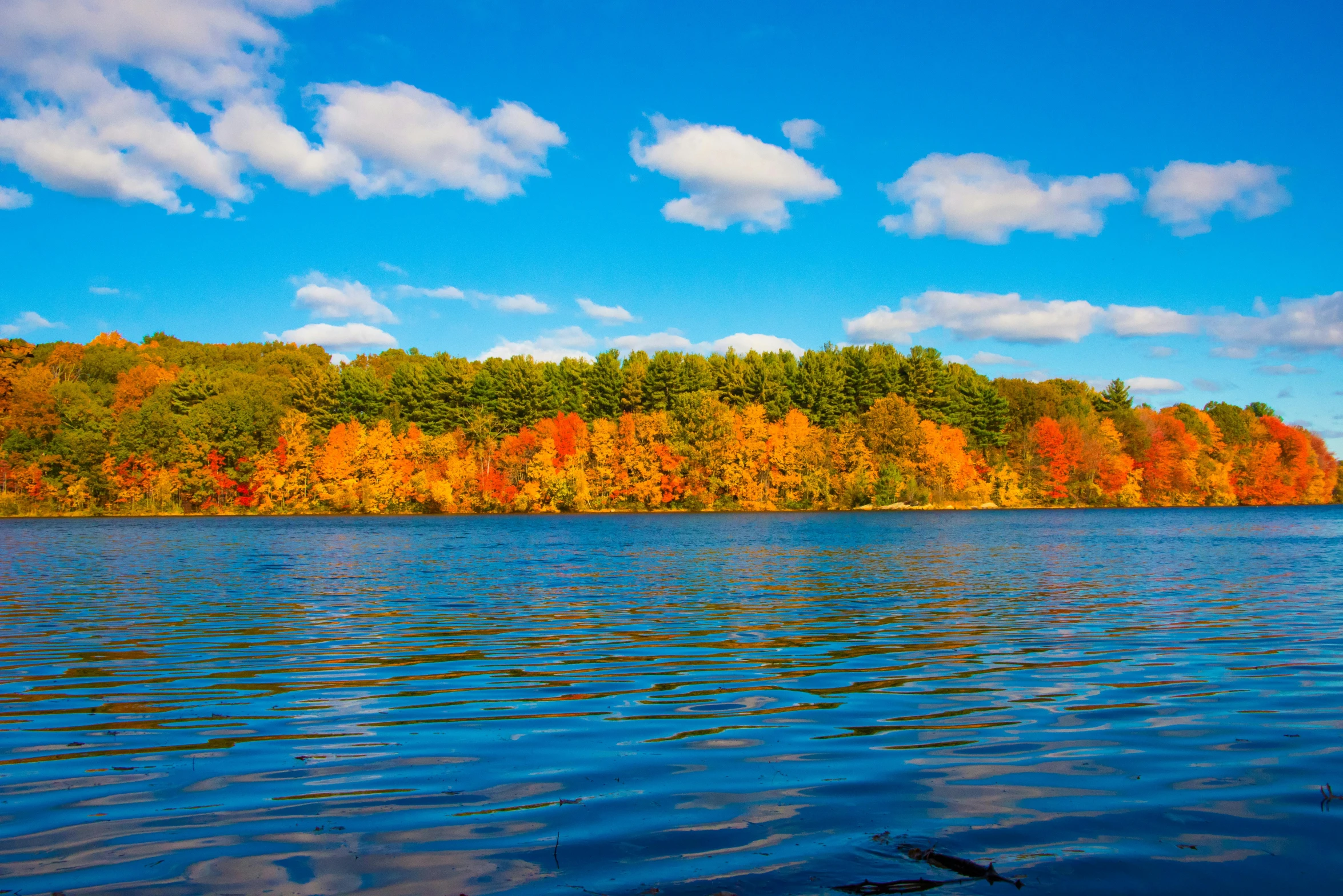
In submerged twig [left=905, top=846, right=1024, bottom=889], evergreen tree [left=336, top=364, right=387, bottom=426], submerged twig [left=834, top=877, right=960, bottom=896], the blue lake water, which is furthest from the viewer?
evergreen tree [left=336, top=364, right=387, bottom=426]

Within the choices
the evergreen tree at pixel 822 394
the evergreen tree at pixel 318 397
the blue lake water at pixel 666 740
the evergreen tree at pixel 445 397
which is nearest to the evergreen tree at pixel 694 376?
the evergreen tree at pixel 822 394

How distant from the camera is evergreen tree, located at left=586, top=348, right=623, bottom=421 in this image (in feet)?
350

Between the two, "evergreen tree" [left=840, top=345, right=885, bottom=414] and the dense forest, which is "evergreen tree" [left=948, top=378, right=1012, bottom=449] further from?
"evergreen tree" [left=840, top=345, right=885, bottom=414]

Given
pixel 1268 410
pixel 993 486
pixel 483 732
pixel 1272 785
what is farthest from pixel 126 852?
pixel 1268 410

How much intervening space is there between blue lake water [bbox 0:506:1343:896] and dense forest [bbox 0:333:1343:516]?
76.8 meters

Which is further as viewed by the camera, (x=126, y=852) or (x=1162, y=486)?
(x=1162, y=486)

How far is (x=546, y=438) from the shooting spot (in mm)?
98625

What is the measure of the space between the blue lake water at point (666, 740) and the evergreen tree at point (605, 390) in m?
86.7

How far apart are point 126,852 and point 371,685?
17.5 ft

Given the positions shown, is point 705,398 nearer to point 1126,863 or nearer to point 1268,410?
point 1126,863

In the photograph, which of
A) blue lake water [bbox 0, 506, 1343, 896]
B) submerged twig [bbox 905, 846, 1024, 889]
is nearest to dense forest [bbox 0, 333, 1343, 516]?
blue lake water [bbox 0, 506, 1343, 896]

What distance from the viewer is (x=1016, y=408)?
118m

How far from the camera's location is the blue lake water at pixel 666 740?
481 cm

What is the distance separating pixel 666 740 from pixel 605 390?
10007cm
